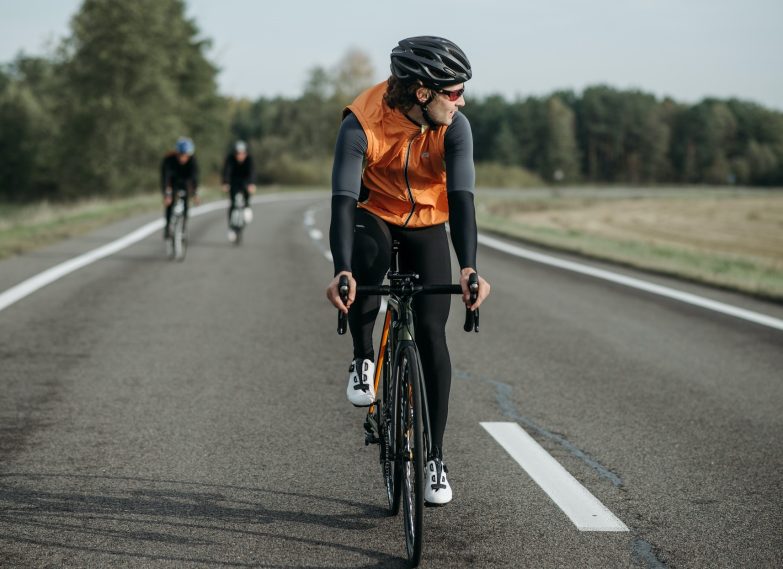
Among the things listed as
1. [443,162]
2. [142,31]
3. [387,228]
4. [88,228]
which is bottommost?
[88,228]

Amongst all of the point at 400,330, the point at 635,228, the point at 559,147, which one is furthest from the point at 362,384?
the point at 559,147

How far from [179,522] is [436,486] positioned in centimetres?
107

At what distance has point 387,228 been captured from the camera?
12.6ft

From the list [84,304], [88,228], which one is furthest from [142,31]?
[84,304]

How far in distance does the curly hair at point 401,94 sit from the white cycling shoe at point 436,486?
1.37 metres

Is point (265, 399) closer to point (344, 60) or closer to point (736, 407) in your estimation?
point (736, 407)

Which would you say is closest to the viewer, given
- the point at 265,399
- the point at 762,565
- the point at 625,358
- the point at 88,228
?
the point at 762,565

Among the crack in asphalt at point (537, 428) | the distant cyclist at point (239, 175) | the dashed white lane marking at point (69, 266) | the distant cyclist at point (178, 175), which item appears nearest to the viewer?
the crack in asphalt at point (537, 428)

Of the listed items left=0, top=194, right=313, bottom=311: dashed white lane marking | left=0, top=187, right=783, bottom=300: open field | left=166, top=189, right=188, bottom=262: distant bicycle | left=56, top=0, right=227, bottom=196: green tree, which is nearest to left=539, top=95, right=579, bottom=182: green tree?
left=0, top=187, right=783, bottom=300: open field

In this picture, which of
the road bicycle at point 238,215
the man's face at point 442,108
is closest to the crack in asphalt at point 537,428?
the man's face at point 442,108

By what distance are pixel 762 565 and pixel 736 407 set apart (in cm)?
269

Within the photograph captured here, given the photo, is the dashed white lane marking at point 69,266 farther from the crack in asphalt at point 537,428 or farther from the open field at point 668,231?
the open field at point 668,231

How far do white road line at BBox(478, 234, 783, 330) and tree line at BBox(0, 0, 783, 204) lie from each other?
42.2m

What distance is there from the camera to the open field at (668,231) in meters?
15.4
